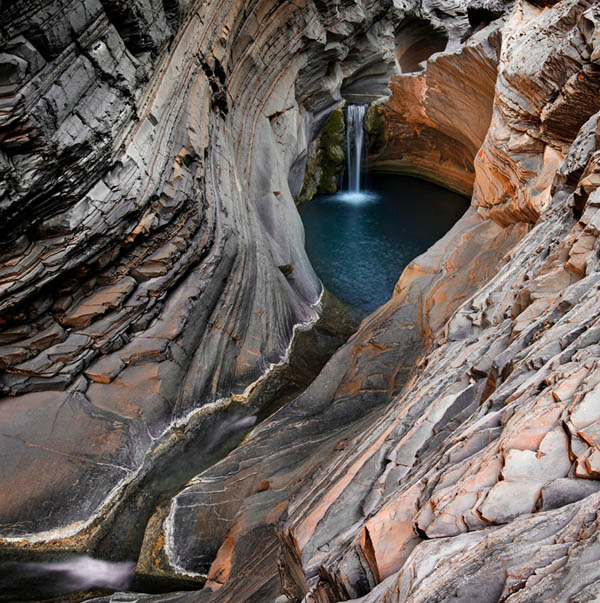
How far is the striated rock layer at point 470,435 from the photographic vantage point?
2.04m

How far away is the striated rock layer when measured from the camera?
204 cm

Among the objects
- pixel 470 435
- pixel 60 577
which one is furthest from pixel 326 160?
pixel 470 435

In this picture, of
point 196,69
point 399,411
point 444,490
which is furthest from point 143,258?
→ point 444,490

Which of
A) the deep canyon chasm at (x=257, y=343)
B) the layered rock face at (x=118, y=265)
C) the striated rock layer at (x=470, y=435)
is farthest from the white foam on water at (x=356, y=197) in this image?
the striated rock layer at (x=470, y=435)

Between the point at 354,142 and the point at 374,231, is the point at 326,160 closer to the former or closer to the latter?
the point at 354,142

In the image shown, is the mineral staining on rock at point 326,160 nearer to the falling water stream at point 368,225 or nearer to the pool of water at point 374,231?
the falling water stream at point 368,225

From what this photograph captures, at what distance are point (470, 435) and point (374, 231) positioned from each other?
513 inches

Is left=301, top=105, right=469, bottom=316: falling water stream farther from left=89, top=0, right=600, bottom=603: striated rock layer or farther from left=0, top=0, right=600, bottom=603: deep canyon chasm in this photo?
left=89, top=0, right=600, bottom=603: striated rock layer

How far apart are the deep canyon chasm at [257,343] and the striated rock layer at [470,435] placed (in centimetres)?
2

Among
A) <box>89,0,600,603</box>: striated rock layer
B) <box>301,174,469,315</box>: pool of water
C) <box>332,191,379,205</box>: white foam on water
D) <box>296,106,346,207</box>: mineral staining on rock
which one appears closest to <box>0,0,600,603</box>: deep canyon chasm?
<box>89,0,600,603</box>: striated rock layer

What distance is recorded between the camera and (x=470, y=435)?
111 inches

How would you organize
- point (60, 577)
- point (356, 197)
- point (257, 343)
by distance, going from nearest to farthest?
point (60, 577)
point (257, 343)
point (356, 197)

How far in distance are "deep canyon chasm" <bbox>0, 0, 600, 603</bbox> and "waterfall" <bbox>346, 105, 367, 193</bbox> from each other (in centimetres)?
674

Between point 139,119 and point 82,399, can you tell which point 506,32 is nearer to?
point 139,119
